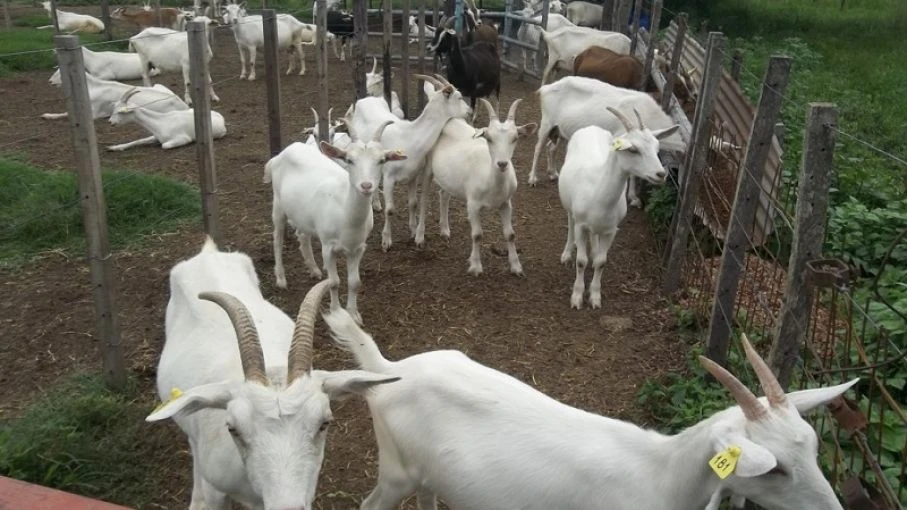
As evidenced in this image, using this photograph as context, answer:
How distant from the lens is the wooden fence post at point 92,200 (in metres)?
3.74

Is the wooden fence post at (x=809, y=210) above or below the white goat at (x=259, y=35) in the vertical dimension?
above

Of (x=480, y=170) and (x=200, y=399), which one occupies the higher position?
(x=200, y=399)

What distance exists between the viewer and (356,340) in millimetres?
3148

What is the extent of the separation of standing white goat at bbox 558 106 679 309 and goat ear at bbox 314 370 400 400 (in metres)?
3.36

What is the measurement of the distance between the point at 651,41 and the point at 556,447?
26.2 feet

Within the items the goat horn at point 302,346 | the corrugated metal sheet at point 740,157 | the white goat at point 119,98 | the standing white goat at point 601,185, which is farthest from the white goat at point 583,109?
the goat horn at point 302,346

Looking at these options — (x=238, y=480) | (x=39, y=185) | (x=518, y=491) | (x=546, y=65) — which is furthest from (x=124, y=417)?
(x=546, y=65)

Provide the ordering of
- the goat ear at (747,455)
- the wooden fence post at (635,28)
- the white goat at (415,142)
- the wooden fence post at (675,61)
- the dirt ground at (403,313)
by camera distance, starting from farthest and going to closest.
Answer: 1. the wooden fence post at (635,28)
2. the wooden fence post at (675,61)
3. the white goat at (415,142)
4. the dirt ground at (403,313)
5. the goat ear at (747,455)

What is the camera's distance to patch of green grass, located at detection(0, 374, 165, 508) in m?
3.49

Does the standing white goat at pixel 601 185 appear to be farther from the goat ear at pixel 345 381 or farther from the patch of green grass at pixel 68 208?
the patch of green grass at pixel 68 208

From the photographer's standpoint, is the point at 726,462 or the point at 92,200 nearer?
the point at 726,462

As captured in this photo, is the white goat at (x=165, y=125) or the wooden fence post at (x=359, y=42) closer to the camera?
the wooden fence post at (x=359, y=42)

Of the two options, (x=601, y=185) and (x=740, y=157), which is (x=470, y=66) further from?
(x=740, y=157)

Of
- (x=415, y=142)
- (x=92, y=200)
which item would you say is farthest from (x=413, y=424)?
(x=415, y=142)
